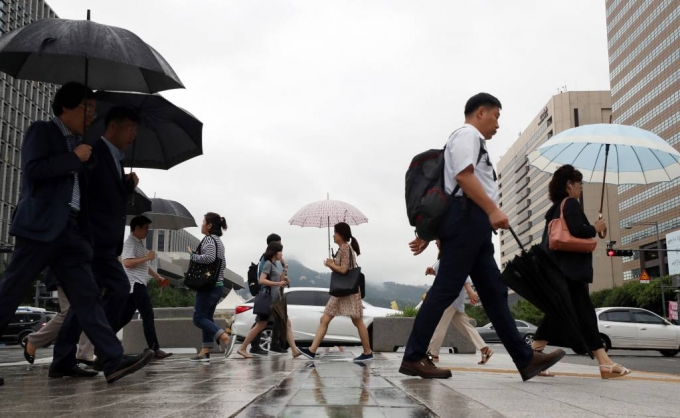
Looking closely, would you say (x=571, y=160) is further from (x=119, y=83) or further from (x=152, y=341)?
(x=152, y=341)

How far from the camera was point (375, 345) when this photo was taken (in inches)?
547

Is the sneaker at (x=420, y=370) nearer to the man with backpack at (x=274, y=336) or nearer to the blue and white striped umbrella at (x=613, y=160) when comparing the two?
the blue and white striped umbrella at (x=613, y=160)

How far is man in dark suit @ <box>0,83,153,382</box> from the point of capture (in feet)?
14.8

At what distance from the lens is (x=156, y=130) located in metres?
7.64

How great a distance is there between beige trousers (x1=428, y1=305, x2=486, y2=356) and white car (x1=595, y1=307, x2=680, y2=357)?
1304 cm

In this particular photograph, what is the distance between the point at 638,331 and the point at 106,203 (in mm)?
20188

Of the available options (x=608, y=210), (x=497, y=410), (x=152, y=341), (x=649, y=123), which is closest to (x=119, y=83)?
(x=152, y=341)

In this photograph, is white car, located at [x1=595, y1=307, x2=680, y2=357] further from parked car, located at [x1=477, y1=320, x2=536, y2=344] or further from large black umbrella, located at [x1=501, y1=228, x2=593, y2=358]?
large black umbrella, located at [x1=501, y1=228, x2=593, y2=358]

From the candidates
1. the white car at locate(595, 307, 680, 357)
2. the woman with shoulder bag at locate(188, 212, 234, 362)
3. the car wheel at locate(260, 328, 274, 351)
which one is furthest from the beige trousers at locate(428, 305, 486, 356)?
the white car at locate(595, 307, 680, 357)

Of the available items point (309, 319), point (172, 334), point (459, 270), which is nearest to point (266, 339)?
point (309, 319)

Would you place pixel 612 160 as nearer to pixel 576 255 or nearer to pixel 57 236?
pixel 576 255

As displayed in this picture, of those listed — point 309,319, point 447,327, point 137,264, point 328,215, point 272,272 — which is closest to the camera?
point 137,264

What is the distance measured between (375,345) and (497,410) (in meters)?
10.9

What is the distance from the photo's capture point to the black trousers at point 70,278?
14.8 ft
